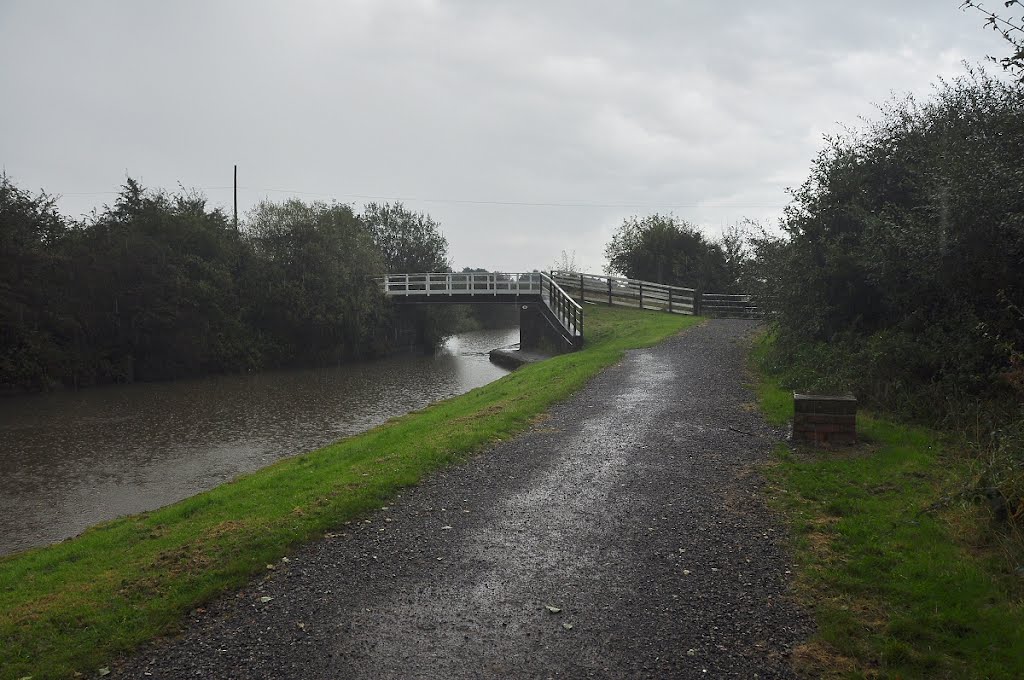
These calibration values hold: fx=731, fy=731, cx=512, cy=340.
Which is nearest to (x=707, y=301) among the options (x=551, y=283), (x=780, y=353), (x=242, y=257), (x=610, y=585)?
(x=551, y=283)

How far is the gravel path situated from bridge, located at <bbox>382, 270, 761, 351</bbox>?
20.1 meters

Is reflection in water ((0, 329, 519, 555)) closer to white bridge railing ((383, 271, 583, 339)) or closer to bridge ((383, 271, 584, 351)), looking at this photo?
bridge ((383, 271, 584, 351))

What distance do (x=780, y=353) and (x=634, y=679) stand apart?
1218cm

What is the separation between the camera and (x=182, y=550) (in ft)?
20.6

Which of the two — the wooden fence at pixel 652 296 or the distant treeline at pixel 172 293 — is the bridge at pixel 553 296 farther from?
the distant treeline at pixel 172 293

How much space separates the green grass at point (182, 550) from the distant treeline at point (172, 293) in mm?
17856

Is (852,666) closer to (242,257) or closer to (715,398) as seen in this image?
(715,398)

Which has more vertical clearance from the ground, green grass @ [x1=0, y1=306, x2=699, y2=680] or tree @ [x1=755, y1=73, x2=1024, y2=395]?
tree @ [x1=755, y1=73, x2=1024, y2=395]

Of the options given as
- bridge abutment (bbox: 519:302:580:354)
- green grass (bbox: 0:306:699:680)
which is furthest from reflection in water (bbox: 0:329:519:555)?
bridge abutment (bbox: 519:302:580:354)

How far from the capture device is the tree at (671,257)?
38.9m

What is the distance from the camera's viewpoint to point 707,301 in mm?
33312

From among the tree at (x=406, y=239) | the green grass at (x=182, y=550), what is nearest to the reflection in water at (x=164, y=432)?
the green grass at (x=182, y=550)

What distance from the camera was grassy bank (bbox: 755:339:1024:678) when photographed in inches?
167

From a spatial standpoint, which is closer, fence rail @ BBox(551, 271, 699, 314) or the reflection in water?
the reflection in water
